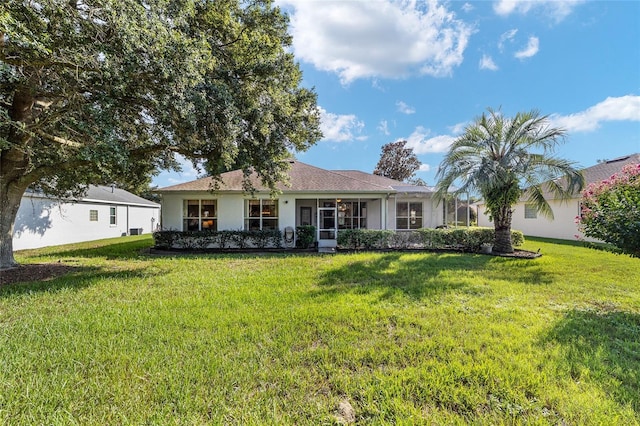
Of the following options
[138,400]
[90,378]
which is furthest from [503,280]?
[90,378]

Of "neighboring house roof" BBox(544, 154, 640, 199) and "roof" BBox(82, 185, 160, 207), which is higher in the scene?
"neighboring house roof" BBox(544, 154, 640, 199)

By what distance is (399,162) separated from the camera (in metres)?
39.1

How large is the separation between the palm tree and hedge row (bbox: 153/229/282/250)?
8394mm

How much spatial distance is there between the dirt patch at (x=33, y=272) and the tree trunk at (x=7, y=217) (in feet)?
1.34

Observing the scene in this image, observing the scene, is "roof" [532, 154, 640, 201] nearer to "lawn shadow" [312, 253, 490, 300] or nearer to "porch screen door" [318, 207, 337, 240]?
"lawn shadow" [312, 253, 490, 300]

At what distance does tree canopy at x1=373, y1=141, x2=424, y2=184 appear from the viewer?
127 ft

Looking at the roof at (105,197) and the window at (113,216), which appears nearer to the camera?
the roof at (105,197)

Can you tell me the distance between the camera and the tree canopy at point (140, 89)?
5.24 meters

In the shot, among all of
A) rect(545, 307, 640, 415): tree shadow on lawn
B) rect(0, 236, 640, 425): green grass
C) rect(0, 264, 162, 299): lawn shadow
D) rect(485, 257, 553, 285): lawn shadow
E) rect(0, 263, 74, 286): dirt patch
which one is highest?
rect(0, 263, 74, 286): dirt patch

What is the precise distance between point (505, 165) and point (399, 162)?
Answer: 2886 centimetres

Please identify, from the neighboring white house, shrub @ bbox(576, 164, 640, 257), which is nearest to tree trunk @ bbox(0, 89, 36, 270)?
the neighboring white house

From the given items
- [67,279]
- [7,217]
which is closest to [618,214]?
[67,279]

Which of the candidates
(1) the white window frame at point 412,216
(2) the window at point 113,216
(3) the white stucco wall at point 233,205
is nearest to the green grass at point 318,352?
(3) the white stucco wall at point 233,205

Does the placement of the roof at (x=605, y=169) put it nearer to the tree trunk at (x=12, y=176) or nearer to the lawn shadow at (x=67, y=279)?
the lawn shadow at (x=67, y=279)
